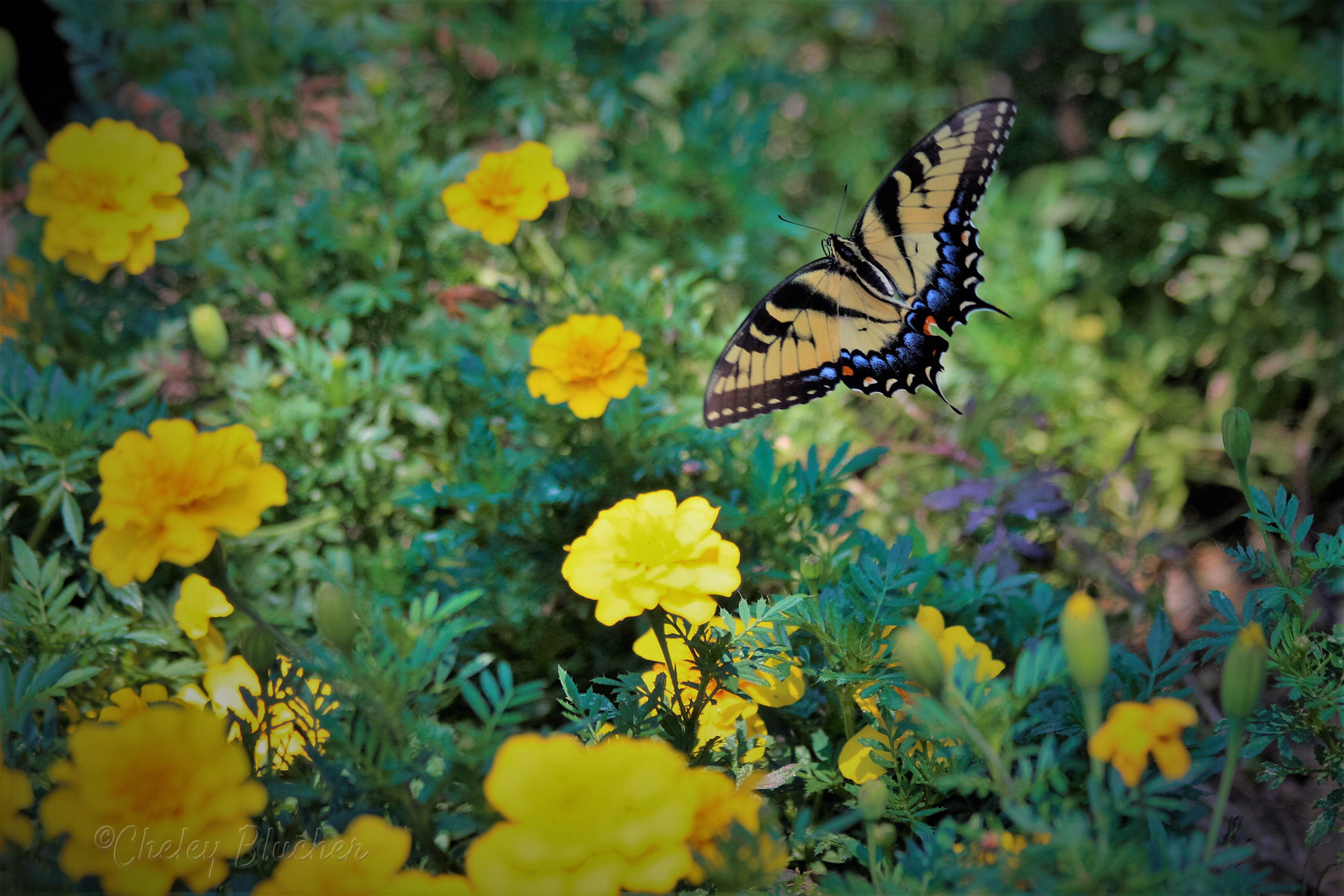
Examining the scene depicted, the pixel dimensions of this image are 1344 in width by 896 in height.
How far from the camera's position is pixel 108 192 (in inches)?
48.7

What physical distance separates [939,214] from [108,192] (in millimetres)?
1252

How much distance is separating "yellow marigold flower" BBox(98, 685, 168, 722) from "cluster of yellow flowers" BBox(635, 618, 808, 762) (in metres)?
0.53

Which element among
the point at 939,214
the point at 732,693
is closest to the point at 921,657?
the point at 732,693

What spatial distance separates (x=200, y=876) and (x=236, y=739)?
15cm

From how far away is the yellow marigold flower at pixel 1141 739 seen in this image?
628mm

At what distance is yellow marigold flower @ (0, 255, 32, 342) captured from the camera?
1.39 meters

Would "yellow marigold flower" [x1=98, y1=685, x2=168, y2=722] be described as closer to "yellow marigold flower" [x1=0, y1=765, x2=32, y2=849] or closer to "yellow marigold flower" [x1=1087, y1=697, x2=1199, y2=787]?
"yellow marigold flower" [x1=0, y1=765, x2=32, y2=849]

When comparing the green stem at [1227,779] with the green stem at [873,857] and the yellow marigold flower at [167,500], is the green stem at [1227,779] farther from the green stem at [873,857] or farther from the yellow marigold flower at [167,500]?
the yellow marigold flower at [167,500]

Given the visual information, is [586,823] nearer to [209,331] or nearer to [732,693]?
[732,693]

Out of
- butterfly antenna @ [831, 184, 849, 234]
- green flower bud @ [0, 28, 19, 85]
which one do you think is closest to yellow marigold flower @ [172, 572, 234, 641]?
green flower bud @ [0, 28, 19, 85]

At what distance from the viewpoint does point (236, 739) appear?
82 cm

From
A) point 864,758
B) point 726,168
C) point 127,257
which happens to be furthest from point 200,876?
point 726,168

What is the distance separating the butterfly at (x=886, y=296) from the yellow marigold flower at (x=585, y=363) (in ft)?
0.49

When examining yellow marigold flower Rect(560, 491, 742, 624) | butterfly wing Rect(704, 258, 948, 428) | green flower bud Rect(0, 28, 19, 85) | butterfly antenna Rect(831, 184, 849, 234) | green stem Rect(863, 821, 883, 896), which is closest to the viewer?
green stem Rect(863, 821, 883, 896)
